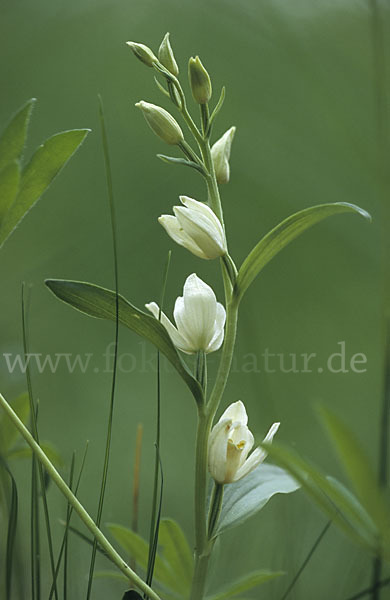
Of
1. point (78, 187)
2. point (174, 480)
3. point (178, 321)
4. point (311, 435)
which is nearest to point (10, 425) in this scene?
point (178, 321)

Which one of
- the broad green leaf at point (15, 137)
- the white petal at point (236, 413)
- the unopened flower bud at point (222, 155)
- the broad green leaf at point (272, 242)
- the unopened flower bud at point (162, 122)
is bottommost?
the white petal at point (236, 413)

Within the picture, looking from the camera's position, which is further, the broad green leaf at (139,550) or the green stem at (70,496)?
the broad green leaf at (139,550)

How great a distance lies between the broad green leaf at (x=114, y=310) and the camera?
1.00 ft

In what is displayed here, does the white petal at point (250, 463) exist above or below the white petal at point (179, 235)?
below

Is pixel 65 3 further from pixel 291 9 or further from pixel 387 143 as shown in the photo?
pixel 387 143

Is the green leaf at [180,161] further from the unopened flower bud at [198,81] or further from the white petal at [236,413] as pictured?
the white petal at [236,413]

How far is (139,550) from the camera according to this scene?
398 mm

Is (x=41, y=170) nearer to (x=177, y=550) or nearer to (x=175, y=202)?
(x=177, y=550)

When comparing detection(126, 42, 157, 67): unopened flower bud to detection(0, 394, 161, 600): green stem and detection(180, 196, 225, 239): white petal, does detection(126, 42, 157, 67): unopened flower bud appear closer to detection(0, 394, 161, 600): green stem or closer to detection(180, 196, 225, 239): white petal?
detection(180, 196, 225, 239): white petal

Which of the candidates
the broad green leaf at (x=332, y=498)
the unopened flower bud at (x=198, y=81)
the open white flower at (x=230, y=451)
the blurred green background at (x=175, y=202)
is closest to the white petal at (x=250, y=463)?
the open white flower at (x=230, y=451)

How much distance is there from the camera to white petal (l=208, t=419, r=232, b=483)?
12.7 inches

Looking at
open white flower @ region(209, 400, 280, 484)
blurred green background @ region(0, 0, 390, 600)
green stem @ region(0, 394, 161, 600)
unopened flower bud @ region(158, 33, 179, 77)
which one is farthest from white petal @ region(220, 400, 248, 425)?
blurred green background @ region(0, 0, 390, 600)

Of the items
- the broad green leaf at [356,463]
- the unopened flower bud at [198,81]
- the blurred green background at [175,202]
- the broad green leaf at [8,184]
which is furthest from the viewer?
the blurred green background at [175,202]

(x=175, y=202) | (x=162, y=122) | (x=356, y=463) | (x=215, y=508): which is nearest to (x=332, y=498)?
(x=356, y=463)
